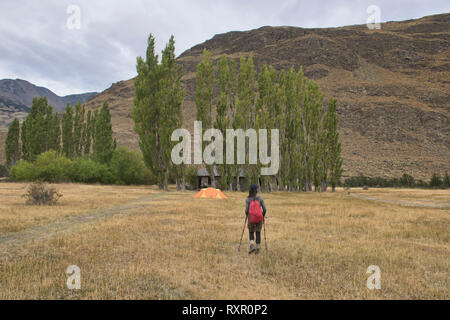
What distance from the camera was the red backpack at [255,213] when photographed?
6406 mm

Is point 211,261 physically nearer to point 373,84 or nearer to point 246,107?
point 246,107

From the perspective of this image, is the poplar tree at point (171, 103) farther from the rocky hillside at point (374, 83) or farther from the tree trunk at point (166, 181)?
the rocky hillside at point (374, 83)

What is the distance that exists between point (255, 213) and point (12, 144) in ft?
187

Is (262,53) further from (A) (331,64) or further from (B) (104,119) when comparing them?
(B) (104,119)

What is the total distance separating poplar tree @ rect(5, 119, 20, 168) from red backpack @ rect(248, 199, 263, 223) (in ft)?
185

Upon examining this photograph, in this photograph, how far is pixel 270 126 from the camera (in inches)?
1238

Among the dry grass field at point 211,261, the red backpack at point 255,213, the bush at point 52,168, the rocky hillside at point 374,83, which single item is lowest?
the dry grass field at point 211,261

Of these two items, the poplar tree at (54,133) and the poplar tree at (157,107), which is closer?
the poplar tree at (157,107)

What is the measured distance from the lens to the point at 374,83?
99.9 m

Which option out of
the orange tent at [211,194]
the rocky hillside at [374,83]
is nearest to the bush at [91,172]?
the orange tent at [211,194]

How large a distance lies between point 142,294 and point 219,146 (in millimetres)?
25459

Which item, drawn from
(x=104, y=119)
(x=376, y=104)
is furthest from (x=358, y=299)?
(x=376, y=104)

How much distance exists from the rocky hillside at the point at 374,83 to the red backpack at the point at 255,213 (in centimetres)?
5930

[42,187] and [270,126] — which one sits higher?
[270,126]
